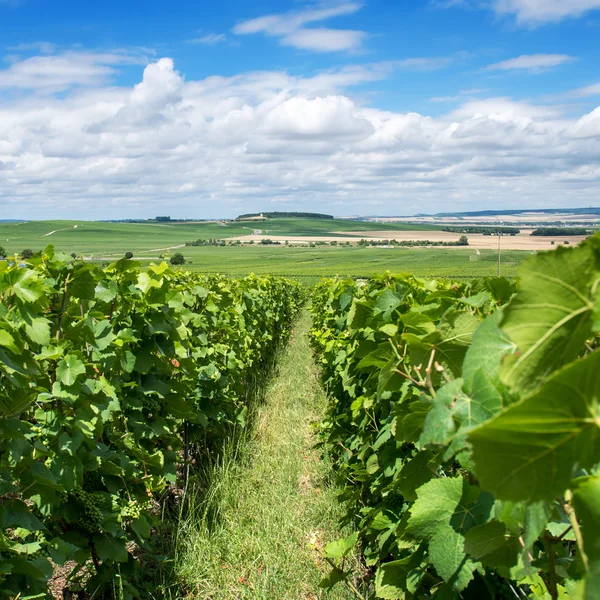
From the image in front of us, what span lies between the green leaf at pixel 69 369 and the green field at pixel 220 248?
5862cm

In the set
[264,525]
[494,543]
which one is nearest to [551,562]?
[494,543]

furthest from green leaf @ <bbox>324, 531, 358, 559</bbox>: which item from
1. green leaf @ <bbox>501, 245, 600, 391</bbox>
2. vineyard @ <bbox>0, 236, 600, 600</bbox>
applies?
green leaf @ <bbox>501, 245, 600, 391</bbox>

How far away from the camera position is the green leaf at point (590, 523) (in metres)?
0.64

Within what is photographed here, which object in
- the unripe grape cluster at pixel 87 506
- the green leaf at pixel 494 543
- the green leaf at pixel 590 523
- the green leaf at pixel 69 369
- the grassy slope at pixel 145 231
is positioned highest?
the grassy slope at pixel 145 231

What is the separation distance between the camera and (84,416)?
2686 mm

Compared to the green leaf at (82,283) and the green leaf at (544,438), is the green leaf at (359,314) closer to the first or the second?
the green leaf at (82,283)

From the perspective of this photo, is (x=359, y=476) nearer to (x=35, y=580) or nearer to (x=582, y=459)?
(x=35, y=580)

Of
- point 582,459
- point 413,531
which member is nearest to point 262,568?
point 413,531

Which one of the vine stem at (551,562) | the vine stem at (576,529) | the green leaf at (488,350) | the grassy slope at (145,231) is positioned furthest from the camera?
the grassy slope at (145,231)

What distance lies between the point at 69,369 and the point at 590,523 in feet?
7.73

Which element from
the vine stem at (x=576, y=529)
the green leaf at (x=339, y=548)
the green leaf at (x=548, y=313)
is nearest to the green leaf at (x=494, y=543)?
the vine stem at (x=576, y=529)

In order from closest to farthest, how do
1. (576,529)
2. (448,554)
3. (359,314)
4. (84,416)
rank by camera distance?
(576,529) < (448,554) < (84,416) < (359,314)

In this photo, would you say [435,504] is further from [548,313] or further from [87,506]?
[87,506]

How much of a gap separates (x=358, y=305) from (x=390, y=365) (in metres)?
1.83
